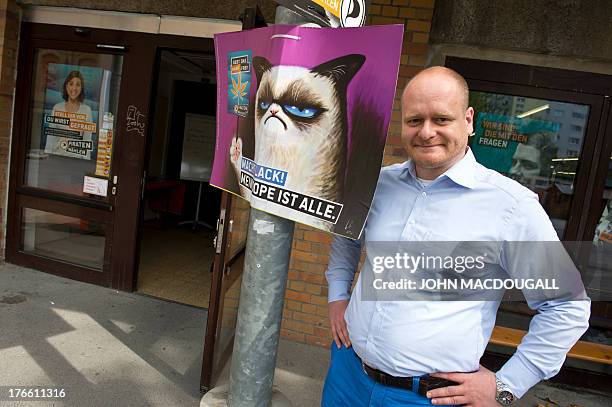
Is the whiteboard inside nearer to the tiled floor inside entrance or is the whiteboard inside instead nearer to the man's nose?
the tiled floor inside entrance

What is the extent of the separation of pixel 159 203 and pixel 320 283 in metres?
5.46

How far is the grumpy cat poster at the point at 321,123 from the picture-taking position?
1293 mm

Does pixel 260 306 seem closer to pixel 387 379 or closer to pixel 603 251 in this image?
pixel 387 379

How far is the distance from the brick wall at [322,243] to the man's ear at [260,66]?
1.92 metres

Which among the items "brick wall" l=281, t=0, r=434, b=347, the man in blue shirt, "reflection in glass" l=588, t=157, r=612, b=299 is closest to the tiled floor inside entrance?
"brick wall" l=281, t=0, r=434, b=347

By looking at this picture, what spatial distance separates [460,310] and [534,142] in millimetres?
2733

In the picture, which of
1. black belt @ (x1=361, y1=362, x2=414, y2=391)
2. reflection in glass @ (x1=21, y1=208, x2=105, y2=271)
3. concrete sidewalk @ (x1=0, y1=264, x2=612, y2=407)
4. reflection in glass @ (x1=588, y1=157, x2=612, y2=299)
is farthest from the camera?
reflection in glass @ (x1=21, y1=208, x2=105, y2=271)

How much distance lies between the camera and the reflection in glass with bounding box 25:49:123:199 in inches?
172

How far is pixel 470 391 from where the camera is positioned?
51.5 inches

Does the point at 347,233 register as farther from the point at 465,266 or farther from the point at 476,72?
the point at 476,72

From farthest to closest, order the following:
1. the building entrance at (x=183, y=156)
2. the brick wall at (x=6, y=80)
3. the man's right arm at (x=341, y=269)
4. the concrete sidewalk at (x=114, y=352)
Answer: the building entrance at (x=183, y=156) → the brick wall at (x=6, y=80) → the concrete sidewalk at (x=114, y=352) → the man's right arm at (x=341, y=269)

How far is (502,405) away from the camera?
1.33 metres

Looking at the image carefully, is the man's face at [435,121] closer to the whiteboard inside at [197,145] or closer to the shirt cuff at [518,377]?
the shirt cuff at [518,377]

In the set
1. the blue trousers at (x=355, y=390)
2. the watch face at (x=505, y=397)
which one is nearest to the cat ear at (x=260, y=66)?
the blue trousers at (x=355, y=390)
